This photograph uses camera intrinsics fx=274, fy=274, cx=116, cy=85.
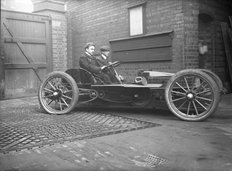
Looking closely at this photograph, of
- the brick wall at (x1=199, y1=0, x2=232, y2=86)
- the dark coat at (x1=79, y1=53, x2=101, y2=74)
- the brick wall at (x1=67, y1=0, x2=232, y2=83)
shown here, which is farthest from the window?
the dark coat at (x1=79, y1=53, x2=101, y2=74)

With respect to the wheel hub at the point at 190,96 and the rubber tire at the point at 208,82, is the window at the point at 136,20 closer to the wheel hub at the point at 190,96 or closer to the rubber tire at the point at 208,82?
the rubber tire at the point at 208,82

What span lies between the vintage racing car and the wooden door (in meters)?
3.55

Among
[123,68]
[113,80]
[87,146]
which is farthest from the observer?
[123,68]

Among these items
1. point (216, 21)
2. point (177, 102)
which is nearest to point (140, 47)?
point (216, 21)

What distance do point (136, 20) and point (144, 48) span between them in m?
0.89

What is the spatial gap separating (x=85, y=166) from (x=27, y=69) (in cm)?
699

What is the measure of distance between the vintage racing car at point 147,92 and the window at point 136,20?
7.74ft

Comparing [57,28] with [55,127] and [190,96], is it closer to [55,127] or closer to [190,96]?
[55,127]

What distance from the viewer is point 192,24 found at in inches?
258

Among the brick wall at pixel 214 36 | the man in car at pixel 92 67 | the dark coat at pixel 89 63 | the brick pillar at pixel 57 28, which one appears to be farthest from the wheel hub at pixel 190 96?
the brick pillar at pixel 57 28

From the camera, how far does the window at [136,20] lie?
7.56m

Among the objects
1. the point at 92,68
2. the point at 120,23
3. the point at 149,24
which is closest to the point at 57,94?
the point at 92,68

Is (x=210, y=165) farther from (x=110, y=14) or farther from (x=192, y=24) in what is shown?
(x=110, y=14)

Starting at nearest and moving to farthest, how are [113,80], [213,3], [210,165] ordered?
[210,165], [113,80], [213,3]
